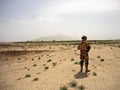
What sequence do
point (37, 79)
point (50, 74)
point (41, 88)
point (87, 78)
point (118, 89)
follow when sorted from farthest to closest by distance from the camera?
point (50, 74), point (37, 79), point (87, 78), point (41, 88), point (118, 89)

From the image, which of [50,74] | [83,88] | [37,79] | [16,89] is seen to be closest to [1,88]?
[16,89]

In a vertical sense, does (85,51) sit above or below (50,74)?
above

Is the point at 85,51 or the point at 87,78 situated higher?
the point at 85,51

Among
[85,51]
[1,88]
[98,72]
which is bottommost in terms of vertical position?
[1,88]

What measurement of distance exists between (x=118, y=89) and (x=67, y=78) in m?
3.51

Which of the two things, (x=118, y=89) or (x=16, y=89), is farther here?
(x=16, y=89)

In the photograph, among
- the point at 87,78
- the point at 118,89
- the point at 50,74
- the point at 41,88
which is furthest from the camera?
the point at 50,74

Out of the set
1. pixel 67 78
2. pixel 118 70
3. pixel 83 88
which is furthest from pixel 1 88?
pixel 118 70

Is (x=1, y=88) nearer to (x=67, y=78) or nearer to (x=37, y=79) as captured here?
(x=37, y=79)

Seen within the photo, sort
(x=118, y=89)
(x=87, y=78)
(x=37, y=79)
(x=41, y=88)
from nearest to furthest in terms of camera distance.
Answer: (x=118, y=89), (x=41, y=88), (x=87, y=78), (x=37, y=79)

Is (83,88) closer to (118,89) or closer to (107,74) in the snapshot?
(118,89)

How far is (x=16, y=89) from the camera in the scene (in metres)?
11.3

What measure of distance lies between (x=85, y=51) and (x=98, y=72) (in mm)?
1893

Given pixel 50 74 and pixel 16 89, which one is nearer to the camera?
pixel 16 89
